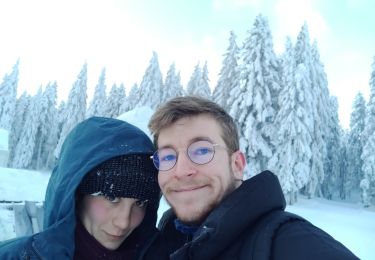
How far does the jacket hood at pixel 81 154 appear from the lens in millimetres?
2545

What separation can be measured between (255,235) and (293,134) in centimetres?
3223

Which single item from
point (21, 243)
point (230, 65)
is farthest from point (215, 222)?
point (230, 65)

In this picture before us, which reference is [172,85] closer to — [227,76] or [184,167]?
[227,76]

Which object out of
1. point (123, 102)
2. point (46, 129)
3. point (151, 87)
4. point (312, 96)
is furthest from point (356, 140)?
point (46, 129)

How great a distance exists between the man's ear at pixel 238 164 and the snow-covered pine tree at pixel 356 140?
174 ft

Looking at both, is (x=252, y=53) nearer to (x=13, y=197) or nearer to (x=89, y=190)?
(x=13, y=197)

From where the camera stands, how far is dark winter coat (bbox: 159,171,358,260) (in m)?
1.74

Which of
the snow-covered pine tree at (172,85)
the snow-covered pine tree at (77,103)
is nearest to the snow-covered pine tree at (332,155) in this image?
the snow-covered pine tree at (172,85)

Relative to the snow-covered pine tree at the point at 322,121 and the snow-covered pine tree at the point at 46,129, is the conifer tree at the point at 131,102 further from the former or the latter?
the snow-covered pine tree at the point at 322,121

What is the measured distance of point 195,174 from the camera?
2564mm

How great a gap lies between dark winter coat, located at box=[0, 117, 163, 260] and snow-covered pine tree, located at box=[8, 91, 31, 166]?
6826 centimetres

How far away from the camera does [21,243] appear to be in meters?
2.44

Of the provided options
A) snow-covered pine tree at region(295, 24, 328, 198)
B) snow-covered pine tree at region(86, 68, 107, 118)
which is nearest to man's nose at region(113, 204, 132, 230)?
snow-covered pine tree at region(295, 24, 328, 198)

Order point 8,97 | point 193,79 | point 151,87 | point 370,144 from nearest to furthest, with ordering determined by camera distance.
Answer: point 370,144 → point 151,87 → point 193,79 → point 8,97
